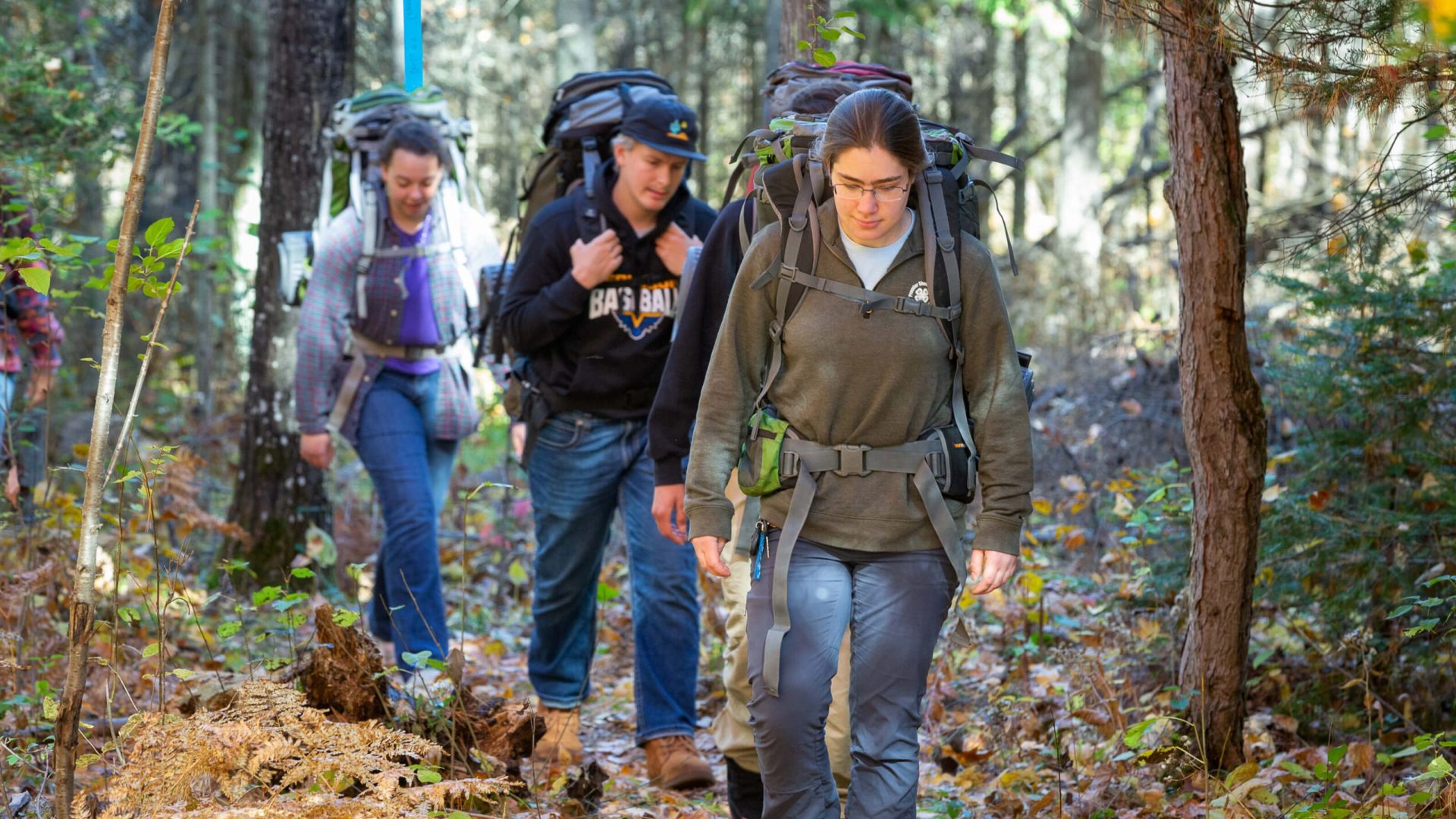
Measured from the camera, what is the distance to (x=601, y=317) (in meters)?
5.25

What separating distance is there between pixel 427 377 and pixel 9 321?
2.09 m

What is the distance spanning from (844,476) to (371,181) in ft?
11.2

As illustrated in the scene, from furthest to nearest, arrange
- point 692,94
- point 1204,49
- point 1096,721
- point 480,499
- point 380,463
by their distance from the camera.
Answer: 1. point 692,94
2. point 480,499
3. point 380,463
4. point 1096,721
5. point 1204,49

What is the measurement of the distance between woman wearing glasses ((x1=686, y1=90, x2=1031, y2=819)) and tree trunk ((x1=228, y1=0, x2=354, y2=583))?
17.1 feet

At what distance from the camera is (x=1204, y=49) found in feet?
13.5

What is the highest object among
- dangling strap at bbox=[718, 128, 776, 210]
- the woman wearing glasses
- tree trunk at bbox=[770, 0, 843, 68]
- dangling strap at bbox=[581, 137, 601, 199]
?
tree trunk at bbox=[770, 0, 843, 68]

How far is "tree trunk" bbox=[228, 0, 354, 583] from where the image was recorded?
8125 millimetres

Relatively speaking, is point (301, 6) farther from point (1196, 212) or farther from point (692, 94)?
point (692, 94)

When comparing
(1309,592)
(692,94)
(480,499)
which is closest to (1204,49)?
(1309,592)

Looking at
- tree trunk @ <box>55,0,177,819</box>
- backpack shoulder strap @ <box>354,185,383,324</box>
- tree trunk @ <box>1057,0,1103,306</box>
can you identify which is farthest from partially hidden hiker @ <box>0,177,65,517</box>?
tree trunk @ <box>1057,0,1103,306</box>

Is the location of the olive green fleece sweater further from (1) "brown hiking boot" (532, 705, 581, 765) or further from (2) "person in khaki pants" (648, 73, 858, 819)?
(1) "brown hiking boot" (532, 705, 581, 765)

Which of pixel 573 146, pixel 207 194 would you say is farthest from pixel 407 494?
pixel 207 194

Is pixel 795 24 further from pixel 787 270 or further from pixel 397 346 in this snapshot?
pixel 787 270

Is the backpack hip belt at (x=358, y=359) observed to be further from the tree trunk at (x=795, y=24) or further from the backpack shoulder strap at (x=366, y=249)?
the tree trunk at (x=795, y=24)
